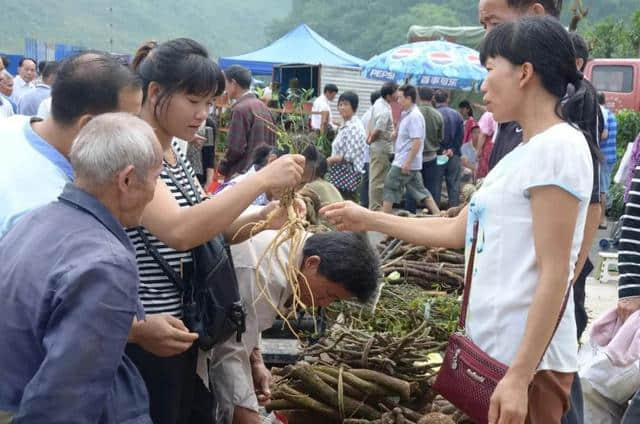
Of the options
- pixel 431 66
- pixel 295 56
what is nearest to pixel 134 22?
pixel 295 56

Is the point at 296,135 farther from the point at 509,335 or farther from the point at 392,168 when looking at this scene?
the point at 392,168

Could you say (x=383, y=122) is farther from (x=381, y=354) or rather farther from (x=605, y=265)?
(x=381, y=354)

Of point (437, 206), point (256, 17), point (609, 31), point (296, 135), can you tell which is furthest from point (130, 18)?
point (296, 135)

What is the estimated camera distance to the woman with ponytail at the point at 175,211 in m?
2.72

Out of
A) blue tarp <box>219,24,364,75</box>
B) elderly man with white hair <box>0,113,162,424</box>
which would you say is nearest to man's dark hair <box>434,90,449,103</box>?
blue tarp <box>219,24,364,75</box>

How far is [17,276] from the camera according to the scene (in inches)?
79.9

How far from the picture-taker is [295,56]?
26.8m

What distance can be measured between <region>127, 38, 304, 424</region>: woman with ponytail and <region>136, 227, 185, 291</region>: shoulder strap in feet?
0.03

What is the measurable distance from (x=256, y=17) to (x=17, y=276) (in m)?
111

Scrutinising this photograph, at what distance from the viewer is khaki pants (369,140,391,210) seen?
12188mm

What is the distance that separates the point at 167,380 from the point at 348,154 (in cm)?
828

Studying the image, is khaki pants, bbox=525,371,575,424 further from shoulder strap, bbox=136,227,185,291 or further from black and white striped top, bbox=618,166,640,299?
shoulder strap, bbox=136,227,185,291

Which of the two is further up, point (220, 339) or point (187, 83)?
point (187, 83)

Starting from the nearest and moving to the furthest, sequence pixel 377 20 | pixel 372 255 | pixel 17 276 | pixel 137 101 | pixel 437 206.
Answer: pixel 17 276 → pixel 137 101 → pixel 372 255 → pixel 437 206 → pixel 377 20
